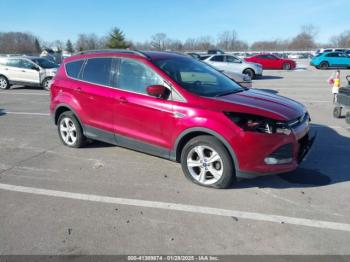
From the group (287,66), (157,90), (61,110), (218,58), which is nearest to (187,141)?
(157,90)

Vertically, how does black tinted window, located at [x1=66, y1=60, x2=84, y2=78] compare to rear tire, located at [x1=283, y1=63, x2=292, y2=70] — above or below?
below

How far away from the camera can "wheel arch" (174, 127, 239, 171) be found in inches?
155

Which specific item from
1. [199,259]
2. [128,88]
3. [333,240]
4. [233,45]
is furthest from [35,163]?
[233,45]

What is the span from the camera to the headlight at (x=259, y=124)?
152 inches

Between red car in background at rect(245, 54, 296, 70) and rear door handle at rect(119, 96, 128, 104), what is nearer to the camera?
rear door handle at rect(119, 96, 128, 104)

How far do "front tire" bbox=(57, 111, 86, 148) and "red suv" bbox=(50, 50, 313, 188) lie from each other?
0.02 metres

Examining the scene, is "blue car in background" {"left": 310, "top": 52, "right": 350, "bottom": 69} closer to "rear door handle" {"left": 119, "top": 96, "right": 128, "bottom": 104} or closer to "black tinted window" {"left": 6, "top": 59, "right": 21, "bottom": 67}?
"black tinted window" {"left": 6, "top": 59, "right": 21, "bottom": 67}

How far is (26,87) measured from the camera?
17047 millimetres

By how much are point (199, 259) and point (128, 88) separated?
2838 mm

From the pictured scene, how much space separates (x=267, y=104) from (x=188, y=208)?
173 cm

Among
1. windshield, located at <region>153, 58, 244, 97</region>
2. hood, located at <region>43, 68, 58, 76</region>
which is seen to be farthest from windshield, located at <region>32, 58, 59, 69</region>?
windshield, located at <region>153, 58, 244, 97</region>

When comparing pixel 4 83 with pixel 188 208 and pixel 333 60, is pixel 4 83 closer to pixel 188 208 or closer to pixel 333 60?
pixel 188 208

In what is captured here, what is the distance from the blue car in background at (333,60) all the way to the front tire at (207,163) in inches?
1161

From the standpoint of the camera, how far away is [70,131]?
235 inches
